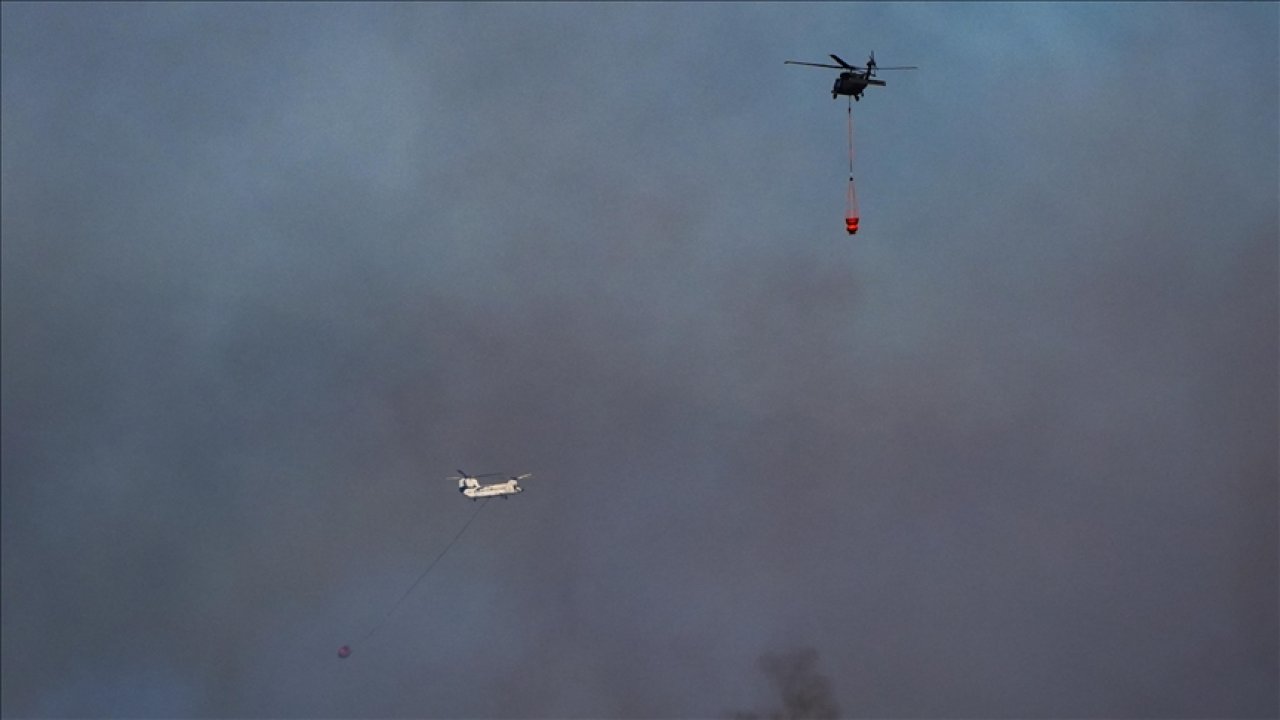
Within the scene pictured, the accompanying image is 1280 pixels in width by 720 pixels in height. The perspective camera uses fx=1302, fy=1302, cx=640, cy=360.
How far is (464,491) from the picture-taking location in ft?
320

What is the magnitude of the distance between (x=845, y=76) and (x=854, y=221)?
8.37 metres

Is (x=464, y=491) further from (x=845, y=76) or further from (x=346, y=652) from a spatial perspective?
(x=845, y=76)

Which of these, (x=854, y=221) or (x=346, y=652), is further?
(x=346, y=652)

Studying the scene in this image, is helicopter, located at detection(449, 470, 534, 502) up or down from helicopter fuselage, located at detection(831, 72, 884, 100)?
down

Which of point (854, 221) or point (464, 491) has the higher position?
point (854, 221)

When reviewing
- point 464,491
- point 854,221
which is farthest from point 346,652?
point 854,221

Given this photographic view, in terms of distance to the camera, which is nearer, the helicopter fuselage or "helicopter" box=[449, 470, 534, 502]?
the helicopter fuselage

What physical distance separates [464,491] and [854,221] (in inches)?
1552

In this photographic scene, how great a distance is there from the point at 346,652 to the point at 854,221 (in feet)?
183

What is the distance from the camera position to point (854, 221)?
72.8m

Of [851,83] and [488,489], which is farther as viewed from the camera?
[488,489]

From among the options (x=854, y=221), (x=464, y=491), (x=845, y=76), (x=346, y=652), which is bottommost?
(x=346, y=652)

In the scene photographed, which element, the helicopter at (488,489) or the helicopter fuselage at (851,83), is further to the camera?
the helicopter at (488,489)

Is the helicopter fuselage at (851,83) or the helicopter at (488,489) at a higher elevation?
the helicopter fuselage at (851,83)
